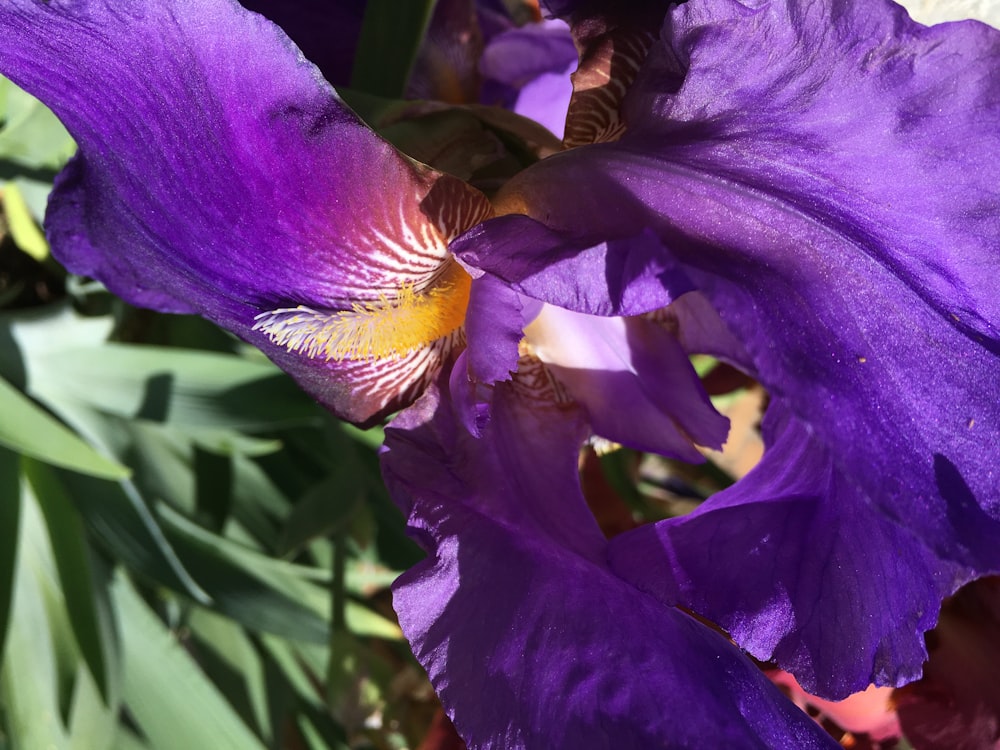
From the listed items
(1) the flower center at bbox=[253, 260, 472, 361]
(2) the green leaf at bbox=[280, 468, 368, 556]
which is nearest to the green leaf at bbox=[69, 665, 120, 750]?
(2) the green leaf at bbox=[280, 468, 368, 556]

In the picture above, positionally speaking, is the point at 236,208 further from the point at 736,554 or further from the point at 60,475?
the point at 60,475

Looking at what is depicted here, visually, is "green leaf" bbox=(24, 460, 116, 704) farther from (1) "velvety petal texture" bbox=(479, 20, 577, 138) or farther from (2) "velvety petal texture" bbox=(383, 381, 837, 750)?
(1) "velvety petal texture" bbox=(479, 20, 577, 138)

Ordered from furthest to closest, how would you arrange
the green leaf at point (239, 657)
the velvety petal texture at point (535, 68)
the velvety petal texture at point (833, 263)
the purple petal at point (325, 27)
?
the green leaf at point (239, 657), the velvety petal texture at point (535, 68), the purple petal at point (325, 27), the velvety petal texture at point (833, 263)

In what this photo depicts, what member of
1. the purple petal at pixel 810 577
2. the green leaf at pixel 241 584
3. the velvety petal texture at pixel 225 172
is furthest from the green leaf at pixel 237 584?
the purple petal at pixel 810 577

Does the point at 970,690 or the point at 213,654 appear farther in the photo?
the point at 213,654

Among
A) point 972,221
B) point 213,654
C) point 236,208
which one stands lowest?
point 213,654

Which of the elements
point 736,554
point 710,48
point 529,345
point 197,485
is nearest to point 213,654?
point 197,485

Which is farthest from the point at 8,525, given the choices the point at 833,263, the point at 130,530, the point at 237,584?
the point at 833,263

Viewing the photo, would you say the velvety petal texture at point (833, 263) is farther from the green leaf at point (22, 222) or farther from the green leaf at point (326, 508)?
the green leaf at point (22, 222)
